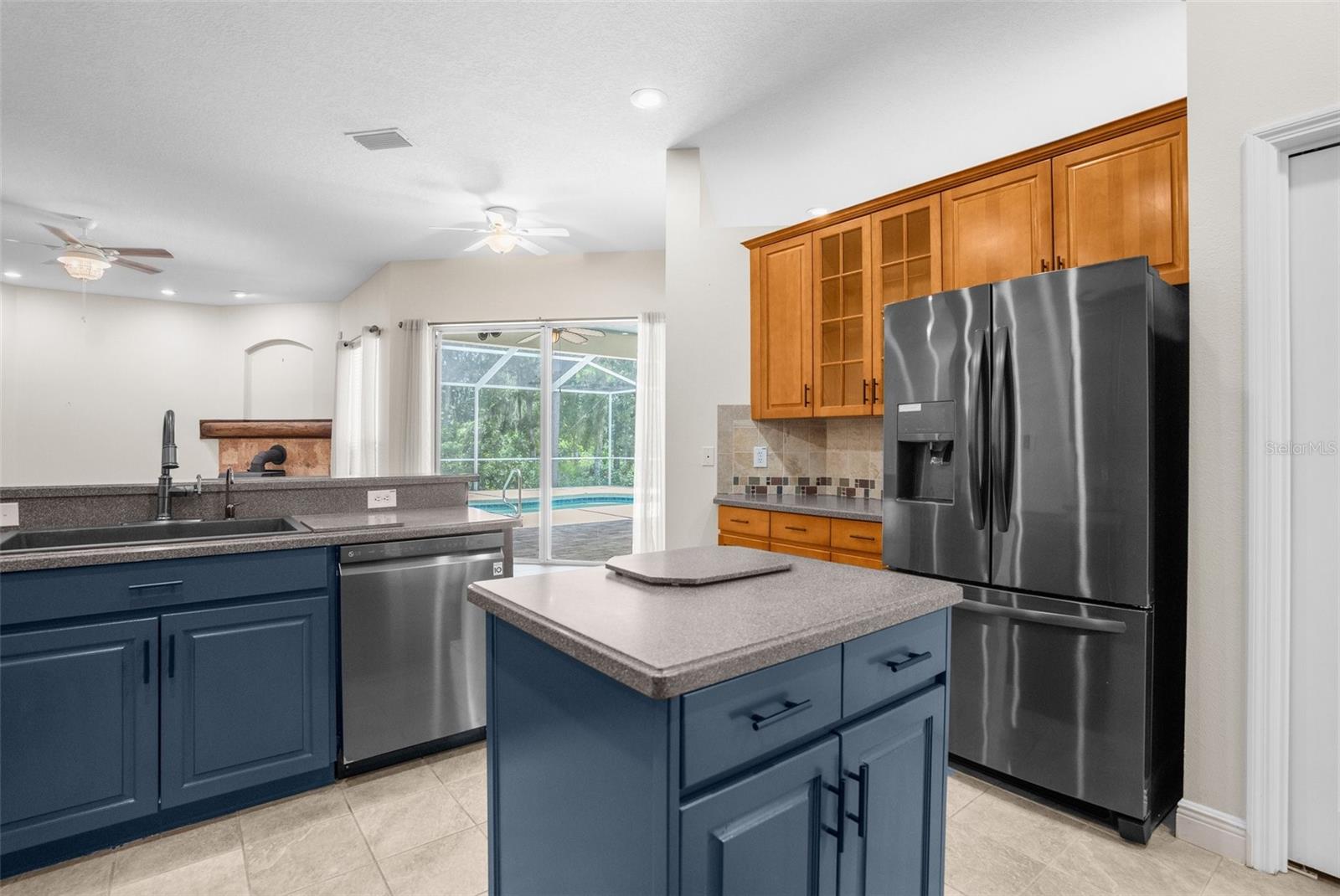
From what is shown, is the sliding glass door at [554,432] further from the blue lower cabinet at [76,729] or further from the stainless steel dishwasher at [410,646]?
the blue lower cabinet at [76,729]

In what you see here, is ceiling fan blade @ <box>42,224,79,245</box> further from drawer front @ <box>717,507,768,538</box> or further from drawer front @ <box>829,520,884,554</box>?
drawer front @ <box>829,520,884,554</box>

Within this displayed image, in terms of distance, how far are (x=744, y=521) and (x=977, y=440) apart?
134 centimetres

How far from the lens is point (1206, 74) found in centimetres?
193

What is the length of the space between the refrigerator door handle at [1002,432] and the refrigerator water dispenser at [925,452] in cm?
18

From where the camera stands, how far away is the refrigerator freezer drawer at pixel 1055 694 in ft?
6.27

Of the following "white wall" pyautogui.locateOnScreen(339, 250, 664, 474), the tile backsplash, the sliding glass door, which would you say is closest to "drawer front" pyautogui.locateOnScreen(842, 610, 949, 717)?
the tile backsplash

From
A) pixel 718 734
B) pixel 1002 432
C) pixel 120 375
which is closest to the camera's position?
pixel 718 734

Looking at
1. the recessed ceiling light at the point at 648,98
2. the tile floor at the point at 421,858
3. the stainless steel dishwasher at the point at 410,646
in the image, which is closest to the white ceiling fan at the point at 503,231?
the recessed ceiling light at the point at 648,98

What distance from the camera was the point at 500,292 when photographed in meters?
5.70

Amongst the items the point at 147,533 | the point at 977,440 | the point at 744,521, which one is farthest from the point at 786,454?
the point at 147,533

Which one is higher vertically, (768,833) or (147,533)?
(147,533)

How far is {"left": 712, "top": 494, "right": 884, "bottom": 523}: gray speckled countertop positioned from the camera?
2785 mm

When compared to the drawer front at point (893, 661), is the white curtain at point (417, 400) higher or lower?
higher

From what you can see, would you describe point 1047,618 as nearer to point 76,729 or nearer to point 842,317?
point 842,317
